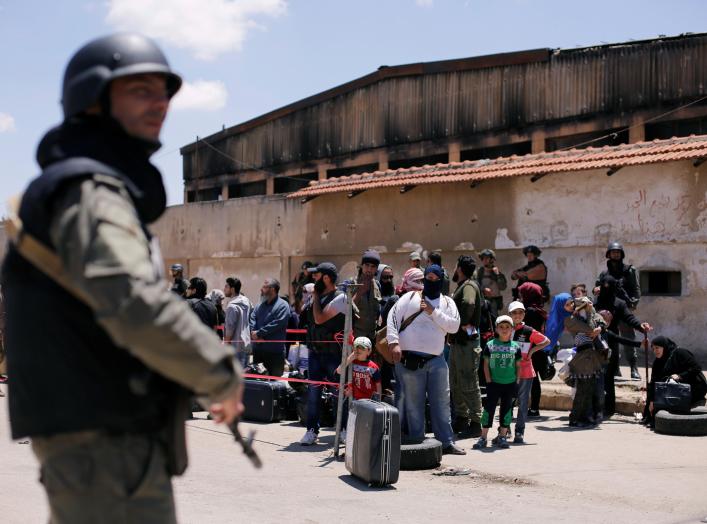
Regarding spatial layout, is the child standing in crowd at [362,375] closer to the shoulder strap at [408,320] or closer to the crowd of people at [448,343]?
the crowd of people at [448,343]

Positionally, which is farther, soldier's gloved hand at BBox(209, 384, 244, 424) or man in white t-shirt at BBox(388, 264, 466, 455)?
man in white t-shirt at BBox(388, 264, 466, 455)

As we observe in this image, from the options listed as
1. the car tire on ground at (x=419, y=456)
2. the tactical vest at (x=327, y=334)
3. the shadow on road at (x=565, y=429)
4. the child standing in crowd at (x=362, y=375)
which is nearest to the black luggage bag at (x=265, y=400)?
the tactical vest at (x=327, y=334)

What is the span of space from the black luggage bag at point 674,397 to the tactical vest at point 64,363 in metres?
9.62

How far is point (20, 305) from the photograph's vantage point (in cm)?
263

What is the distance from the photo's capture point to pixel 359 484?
7867mm

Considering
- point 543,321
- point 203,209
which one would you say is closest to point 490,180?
point 543,321

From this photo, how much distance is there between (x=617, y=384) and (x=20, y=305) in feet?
38.9

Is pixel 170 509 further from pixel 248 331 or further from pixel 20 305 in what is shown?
pixel 248 331

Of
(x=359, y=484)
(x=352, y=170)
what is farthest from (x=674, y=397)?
(x=352, y=170)

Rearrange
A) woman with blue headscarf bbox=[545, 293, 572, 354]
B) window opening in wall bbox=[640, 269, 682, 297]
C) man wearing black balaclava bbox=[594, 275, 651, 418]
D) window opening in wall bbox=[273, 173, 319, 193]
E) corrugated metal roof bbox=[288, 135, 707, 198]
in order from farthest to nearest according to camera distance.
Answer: window opening in wall bbox=[273, 173, 319, 193]
window opening in wall bbox=[640, 269, 682, 297]
corrugated metal roof bbox=[288, 135, 707, 198]
woman with blue headscarf bbox=[545, 293, 572, 354]
man wearing black balaclava bbox=[594, 275, 651, 418]

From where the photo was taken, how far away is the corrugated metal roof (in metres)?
16.8

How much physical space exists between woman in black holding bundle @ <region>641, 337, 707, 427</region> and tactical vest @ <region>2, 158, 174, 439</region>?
9.77 metres

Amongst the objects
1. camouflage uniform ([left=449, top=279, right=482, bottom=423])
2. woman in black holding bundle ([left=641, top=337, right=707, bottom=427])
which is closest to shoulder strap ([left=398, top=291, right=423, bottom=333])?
camouflage uniform ([left=449, top=279, right=482, bottom=423])

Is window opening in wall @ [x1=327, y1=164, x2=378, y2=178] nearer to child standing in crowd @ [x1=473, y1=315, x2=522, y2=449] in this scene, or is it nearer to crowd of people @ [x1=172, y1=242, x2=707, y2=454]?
crowd of people @ [x1=172, y1=242, x2=707, y2=454]
